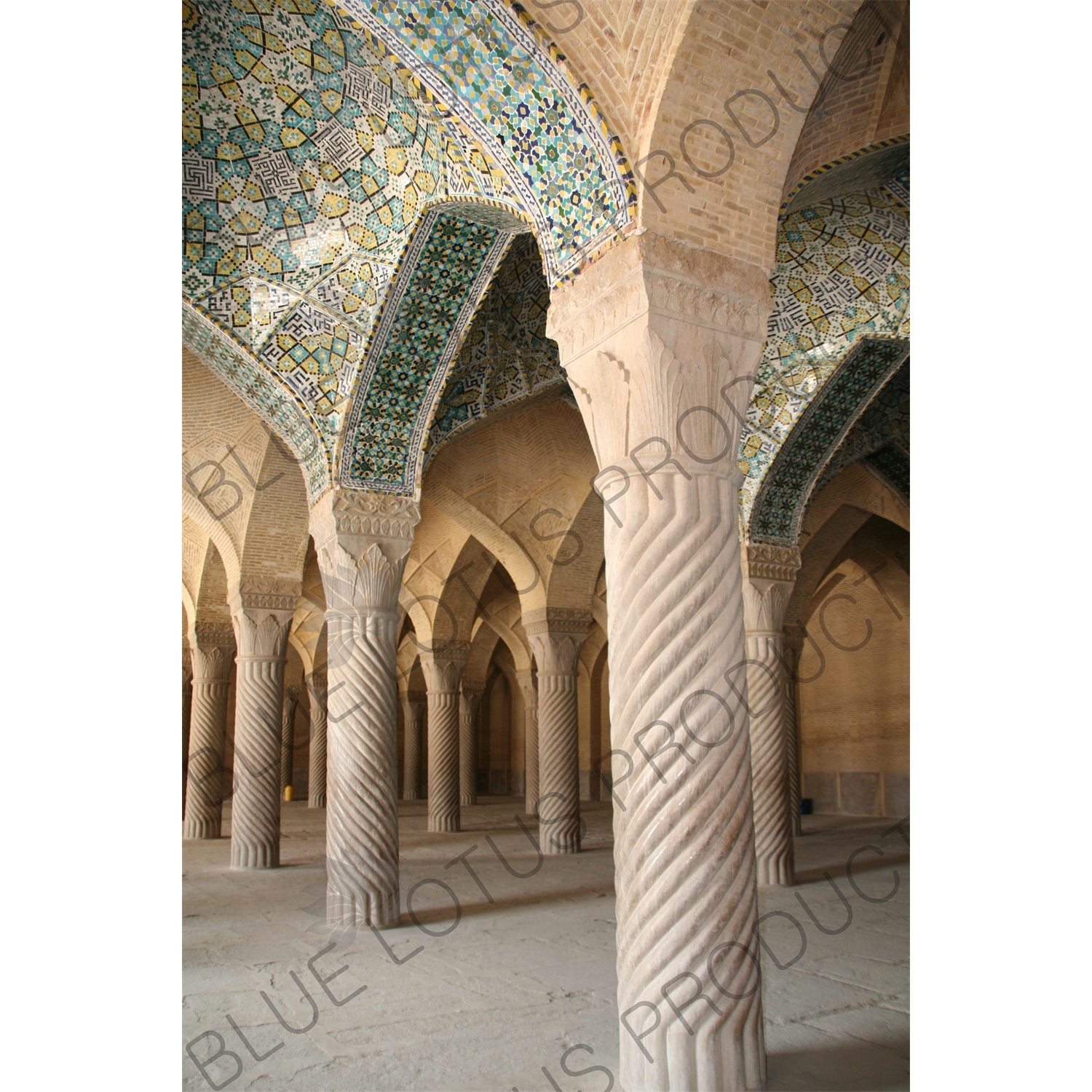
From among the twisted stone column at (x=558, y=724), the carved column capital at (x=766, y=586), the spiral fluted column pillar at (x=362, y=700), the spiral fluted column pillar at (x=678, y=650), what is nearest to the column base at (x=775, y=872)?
the carved column capital at (x=766, y=586)

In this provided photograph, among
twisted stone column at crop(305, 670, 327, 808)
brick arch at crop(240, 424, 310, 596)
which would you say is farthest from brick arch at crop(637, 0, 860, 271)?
twisted stone column at crop(305, 670, 327, 808)

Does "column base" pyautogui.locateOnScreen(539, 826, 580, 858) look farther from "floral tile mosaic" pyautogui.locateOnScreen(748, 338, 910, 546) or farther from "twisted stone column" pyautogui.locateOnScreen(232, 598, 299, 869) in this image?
"floral tile mosaic" pyautogui.locateOnScreen(748, 338, 910, 546)

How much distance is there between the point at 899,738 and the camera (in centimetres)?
1489

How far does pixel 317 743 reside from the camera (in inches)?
746

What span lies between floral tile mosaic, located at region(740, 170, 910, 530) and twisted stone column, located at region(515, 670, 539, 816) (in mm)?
9156

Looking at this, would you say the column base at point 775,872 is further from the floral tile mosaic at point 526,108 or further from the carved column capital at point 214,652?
the carved column capital at point 214,652

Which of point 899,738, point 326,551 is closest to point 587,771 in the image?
point 899,738

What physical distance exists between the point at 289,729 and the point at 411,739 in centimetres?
461

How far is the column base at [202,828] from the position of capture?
475 inches

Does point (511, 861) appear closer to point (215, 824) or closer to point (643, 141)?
point (215, 824)

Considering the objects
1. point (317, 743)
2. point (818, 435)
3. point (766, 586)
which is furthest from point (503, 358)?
point (317, 743)

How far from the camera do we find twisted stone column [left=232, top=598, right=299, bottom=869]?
9.17 m

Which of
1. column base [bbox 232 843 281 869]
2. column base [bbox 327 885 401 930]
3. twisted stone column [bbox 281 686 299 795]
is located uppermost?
column base [bbox 327 885 401 930]

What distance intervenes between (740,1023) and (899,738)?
12.6 metres
